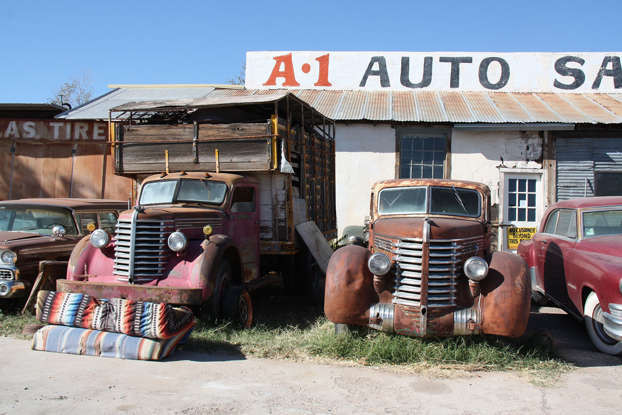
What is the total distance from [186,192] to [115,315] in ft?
7.14

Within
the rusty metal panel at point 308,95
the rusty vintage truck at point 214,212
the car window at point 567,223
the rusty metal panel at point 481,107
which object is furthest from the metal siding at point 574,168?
the rusty vintage truck at point 214,212


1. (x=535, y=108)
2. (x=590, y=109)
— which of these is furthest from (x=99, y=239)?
(x=590, y=109)

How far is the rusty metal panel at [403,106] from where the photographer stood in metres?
12.7

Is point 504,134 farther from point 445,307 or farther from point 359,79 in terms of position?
point 445,307

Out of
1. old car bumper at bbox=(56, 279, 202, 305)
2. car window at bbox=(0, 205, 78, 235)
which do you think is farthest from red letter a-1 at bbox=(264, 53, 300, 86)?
old car bumper at bbox=(56, 279, 202, 305)

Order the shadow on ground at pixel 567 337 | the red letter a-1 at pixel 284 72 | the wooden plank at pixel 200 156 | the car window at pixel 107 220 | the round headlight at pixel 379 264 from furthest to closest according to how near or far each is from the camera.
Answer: the red letter a-1 at pixel 284 72
the car window at pixel 107 220
the wooden plank at pixel 200 156
the shadow on ground at pixel 567 337
the round headlight at pixel 379 264

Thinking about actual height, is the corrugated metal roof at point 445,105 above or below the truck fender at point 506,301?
above

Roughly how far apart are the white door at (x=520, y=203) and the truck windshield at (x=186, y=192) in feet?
27.9

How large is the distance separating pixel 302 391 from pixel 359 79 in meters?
12.5

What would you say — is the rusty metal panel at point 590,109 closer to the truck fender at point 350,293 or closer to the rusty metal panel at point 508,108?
the rusty metal panel at point 508,108

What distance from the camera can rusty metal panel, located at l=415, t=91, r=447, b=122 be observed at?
12648mm

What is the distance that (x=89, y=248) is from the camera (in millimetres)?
6156

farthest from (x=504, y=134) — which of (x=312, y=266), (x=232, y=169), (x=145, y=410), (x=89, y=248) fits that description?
(x=145, y=410)

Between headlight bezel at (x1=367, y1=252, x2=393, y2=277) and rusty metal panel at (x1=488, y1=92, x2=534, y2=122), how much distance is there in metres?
8.64
